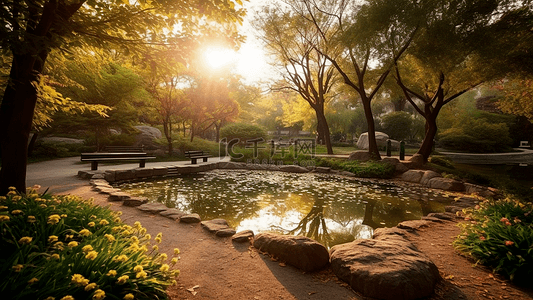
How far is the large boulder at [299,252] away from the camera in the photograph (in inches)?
134

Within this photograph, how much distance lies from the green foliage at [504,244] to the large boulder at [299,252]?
2407 millimetres

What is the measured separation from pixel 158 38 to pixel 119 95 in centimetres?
1311

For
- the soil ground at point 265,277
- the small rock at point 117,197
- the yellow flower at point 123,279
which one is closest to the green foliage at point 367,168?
the soil ground at point 265,277

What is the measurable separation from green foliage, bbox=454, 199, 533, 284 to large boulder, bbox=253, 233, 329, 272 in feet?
7.90

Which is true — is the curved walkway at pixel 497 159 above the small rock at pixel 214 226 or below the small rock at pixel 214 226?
above

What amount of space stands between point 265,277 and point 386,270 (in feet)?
4.99

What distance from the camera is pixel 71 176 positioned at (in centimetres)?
909

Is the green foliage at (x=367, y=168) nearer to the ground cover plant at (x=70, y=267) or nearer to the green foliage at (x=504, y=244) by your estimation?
the green foliage at (x=504, y=244)

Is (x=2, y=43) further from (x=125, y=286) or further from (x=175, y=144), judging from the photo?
(x=175, y=144)

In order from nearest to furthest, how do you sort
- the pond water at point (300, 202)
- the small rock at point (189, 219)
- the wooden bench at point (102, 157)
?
the small rock at point (189, 219) < the pond water at point (300, 202) < the wooden bench at point (102, 157)

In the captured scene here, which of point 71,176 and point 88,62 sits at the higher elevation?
point 88,62

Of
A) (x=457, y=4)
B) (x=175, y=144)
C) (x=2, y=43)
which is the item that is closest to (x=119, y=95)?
(x=175, y=144)

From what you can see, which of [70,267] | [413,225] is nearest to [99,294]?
[70,267]

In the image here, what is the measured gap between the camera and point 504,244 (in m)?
3.47
